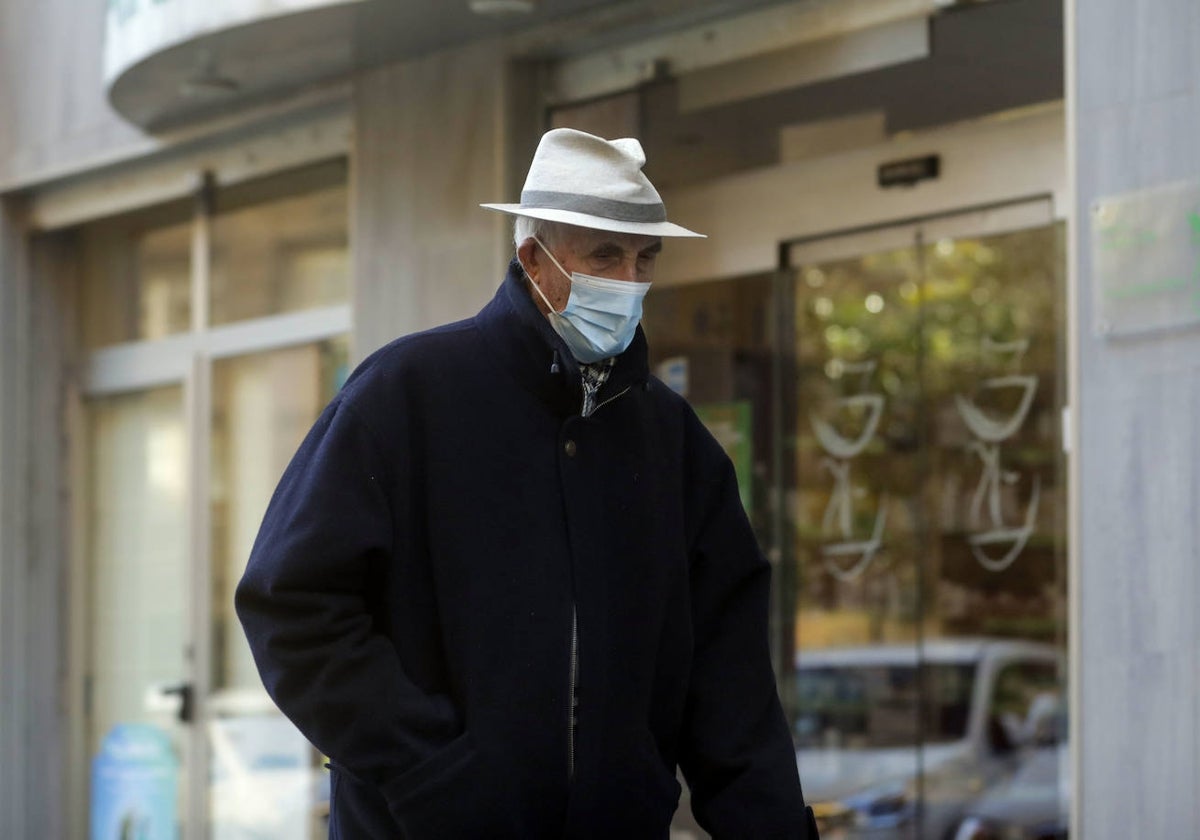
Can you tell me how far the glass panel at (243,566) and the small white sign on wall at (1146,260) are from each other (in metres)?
4.45

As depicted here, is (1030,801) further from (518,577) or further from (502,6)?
(518,577)

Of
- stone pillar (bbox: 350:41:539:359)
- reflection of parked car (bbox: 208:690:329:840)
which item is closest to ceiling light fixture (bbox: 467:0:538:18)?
stone pillar (bbox: 350:41:539:359)

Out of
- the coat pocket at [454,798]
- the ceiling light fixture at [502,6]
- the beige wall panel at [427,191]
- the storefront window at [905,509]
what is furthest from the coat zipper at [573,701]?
the storefront window at [905,509]

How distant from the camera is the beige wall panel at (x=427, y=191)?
721 centimetres

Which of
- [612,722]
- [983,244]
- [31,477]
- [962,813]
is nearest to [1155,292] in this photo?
[612,722]

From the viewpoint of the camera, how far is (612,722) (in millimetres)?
2809

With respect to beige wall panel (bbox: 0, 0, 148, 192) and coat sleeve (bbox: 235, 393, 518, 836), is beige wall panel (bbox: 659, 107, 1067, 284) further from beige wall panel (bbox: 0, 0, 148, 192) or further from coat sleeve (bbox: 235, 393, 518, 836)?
coat sleeve (bbox: 235, 393, 518, 836)

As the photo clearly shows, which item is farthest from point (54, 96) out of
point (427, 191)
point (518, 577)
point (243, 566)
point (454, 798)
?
point (454, 798)

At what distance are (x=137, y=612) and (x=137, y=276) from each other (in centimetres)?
183

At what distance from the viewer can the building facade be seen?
4.90m

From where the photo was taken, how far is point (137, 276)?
1011 centimetres

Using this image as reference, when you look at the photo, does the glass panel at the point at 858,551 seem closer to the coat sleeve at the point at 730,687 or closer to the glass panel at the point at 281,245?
the glass panel at the point at 281,245

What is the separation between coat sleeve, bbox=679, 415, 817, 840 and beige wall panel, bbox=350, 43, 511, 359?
159 inches

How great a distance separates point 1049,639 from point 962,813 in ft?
3.14
